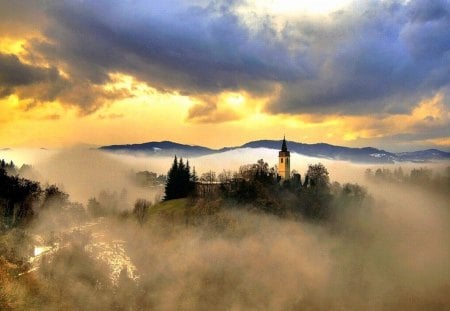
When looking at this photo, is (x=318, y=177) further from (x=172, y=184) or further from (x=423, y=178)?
(x=423, y=178)

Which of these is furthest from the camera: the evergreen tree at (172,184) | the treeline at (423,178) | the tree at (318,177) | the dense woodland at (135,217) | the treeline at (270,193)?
the treeline at (423,178)

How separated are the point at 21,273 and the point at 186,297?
3898 cm

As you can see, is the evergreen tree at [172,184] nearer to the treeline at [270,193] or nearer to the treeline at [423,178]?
the treeline at [270,193]

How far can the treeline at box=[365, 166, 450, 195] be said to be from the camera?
183 meters

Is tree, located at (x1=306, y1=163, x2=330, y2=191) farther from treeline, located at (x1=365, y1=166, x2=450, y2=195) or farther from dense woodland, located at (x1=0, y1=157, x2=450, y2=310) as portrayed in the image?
treeline, located at (x1=365, y1=166, x2=450, y2=195)

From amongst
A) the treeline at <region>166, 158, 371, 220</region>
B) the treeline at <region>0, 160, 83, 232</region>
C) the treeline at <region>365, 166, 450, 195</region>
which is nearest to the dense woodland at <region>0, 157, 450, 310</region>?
the treeline at <region>0, 160, 83, 232</region>

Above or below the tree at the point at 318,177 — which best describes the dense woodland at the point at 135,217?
below

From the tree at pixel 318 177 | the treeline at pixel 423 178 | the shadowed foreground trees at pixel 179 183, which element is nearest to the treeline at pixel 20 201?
the shadowed foreground trees at pixel 179 183

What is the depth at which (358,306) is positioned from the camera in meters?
113

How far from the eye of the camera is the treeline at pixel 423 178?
183m

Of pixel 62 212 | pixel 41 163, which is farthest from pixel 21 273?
pixel 41 163

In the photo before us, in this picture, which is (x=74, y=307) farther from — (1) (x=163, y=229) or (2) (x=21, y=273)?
(1) (x=163, y=229)

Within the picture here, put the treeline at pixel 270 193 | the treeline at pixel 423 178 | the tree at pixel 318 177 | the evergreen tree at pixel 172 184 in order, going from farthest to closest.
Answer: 1. the treeline at pixel 423 178
2. the tree at pixel 318 177
3. the evergreen tree at pixel 172 184
4. the treeline at pixel 270 193

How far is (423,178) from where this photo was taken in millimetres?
184875
